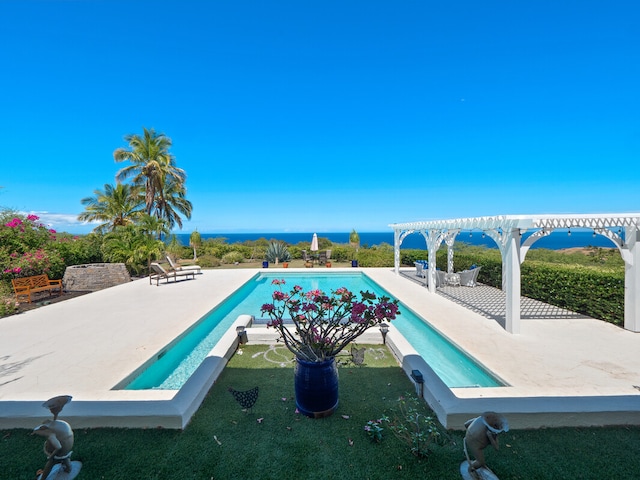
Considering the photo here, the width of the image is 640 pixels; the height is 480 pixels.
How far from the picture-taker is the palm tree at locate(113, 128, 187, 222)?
18.1m

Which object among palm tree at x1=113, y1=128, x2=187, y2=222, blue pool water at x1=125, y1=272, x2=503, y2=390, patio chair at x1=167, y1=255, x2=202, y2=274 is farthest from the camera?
palm tree at x1=113, y1=128, x2=187, y2=222

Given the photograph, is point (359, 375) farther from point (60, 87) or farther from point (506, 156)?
point (506, 156)

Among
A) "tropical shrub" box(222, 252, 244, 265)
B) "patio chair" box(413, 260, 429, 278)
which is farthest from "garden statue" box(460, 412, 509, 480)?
"tropical shrub" box(222, 252, 244, 265)

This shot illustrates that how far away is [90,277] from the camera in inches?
415

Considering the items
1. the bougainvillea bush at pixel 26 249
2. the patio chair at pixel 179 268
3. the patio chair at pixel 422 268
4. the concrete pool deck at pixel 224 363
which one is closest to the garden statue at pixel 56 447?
the concrete pool deck at pixel 224 363

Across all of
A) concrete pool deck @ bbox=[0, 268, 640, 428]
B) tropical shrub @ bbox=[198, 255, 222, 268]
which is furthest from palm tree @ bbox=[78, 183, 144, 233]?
concrete pool deck @ bbox=[0, 268, 640, 428]

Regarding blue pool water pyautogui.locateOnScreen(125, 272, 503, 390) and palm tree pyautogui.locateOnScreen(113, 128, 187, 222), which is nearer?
blue pool water pyautogui.locateOnScreen(125, 272, 503, 390)

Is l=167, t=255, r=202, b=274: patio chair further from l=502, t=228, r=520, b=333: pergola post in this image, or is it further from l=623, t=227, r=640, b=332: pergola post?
l=623, t=227, r=640, b=332: pergola post

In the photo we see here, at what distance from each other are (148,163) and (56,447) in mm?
19098

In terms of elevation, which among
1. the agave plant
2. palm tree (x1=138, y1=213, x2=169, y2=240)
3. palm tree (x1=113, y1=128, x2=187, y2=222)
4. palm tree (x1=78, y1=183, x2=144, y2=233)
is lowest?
the agave plant

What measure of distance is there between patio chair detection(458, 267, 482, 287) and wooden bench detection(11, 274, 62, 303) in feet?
45.1

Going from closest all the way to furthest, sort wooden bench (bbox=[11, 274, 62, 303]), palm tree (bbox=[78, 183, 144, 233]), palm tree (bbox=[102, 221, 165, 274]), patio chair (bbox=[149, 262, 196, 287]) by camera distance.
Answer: wooden bench (bbox=[11, 274, 62, 303]) < patio chair (bbox=[149, 262, 196, 287]) < palm tree (bbox=[102, 221, 165, 274]) < palm tree (bbox=[78, 183, 144, 233])

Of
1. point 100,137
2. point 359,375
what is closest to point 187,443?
point 359,375

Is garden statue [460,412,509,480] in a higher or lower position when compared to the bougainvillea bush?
lower
